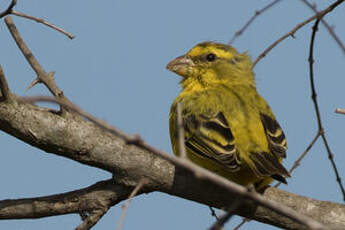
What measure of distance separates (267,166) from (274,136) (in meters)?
0.73

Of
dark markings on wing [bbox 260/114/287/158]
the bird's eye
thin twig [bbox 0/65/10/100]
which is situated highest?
thin twig [bbox 0/65/10/100]

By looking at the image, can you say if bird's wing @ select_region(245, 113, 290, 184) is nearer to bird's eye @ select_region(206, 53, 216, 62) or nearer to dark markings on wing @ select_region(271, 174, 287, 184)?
dark markings on wing @ select_region(271, 174, 287, 184)

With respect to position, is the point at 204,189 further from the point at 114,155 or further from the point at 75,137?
the point at 75,137

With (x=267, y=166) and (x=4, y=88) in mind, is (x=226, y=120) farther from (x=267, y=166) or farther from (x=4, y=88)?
(x=4, y=88)

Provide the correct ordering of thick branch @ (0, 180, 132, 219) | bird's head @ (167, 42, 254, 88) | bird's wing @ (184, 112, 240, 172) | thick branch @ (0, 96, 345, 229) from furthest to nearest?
1. bird's head @ (167, 42, 254, 88)
2. bird's wing @ (184, 112, 240, 172)
3. thick branch @ (0, 180, 132, 219)
4. thick branch @ (0, 96, 345, 229)

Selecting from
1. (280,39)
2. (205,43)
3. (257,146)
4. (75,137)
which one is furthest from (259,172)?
(205,43)

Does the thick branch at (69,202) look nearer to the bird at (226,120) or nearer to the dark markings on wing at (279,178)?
the bird at (226,120)

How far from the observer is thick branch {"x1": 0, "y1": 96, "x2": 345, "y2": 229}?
13.8 feet

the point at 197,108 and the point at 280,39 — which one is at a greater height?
the point at 280,39

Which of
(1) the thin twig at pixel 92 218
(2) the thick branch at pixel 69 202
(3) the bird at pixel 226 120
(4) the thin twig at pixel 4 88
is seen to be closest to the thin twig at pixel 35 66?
(4) the thin twig at pixel 4 88

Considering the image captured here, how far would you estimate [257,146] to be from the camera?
505 cm

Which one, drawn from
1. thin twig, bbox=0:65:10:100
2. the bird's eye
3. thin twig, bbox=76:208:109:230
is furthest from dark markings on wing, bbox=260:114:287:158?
thin twig, bbox=0:65:10:100

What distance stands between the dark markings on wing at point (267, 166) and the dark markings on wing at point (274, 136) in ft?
0.89

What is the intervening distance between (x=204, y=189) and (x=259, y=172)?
1.62ft
